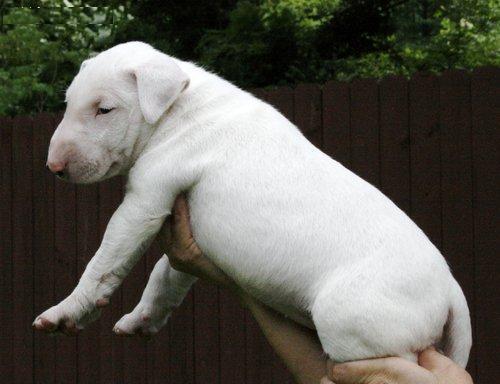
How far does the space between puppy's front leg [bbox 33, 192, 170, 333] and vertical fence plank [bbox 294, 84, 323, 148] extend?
116 inches

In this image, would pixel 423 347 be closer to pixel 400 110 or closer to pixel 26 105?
pixel 400 110

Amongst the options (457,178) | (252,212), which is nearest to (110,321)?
(457,178)

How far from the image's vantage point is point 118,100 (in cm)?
273

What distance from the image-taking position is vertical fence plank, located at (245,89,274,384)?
5.73 meters

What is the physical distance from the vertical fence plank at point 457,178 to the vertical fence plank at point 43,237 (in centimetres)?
285

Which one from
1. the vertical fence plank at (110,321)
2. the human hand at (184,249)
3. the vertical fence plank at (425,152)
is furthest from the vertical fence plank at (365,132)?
the human hand at (184,249)

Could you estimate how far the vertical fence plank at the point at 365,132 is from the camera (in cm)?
534

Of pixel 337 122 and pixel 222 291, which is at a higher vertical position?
pixel 337 122

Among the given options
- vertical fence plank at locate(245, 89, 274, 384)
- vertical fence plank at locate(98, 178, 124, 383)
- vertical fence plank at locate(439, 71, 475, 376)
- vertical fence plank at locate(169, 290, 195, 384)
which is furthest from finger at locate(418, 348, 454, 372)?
vertical fence plank at locate(98, 178, 124, 383)

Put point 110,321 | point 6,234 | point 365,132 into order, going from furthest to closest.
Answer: point 6,234 → point 110,321 → point 365,132

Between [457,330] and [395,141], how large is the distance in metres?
2.83

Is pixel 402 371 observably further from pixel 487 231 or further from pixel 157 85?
pixel 487 231

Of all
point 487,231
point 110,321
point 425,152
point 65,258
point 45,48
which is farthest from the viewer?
point 45,48

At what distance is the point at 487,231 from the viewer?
495 centimetres
